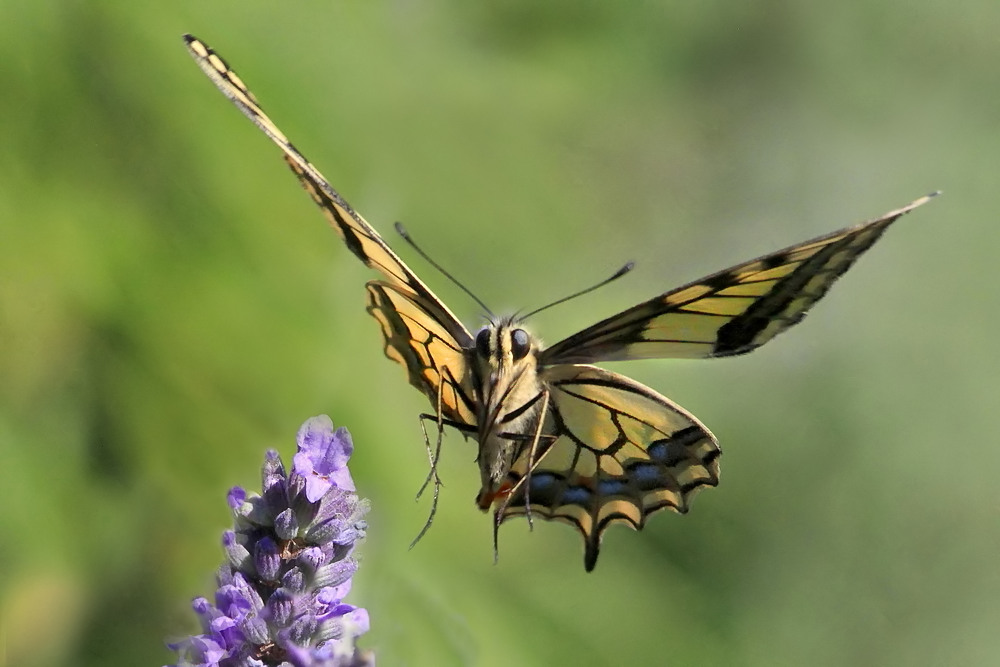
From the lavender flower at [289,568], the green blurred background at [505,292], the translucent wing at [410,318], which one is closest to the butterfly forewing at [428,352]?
the translucent wing at [410,318]

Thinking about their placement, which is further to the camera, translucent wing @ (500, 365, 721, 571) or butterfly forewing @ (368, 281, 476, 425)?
translucent wing @ (500, 365, 721, 571)

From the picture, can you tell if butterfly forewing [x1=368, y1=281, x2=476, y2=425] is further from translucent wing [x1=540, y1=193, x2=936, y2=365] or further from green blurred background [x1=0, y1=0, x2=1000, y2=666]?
green blurred background [x1=0, y1=0, x2=1000, y2=666]

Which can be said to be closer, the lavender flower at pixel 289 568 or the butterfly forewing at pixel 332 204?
the lavender flower at pixel 289 568

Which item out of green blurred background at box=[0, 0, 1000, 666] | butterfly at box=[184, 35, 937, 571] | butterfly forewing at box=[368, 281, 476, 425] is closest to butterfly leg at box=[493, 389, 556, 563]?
butterfly at box=[184, 35, 937, 571]

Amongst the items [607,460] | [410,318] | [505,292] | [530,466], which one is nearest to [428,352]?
[410,318]

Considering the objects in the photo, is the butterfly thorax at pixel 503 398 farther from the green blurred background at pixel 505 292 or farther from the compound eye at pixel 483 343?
the green blurred background at pixel 505 292

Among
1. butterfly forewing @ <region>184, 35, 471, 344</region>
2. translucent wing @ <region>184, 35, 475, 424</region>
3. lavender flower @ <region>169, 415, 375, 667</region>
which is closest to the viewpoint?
lavender flower @ <region>169, 415, 375, 667</region>

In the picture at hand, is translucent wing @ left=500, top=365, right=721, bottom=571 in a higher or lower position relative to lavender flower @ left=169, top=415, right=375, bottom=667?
higher

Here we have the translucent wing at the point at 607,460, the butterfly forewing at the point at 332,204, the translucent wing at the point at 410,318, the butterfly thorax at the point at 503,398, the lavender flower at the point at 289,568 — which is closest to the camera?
the lavender flower at the point at 289,568
